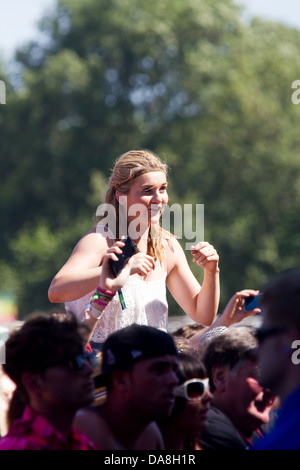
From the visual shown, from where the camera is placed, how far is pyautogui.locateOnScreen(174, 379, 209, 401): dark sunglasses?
264cm

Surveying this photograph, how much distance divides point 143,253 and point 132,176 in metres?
0.39

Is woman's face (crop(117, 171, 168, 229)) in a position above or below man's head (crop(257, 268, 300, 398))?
above

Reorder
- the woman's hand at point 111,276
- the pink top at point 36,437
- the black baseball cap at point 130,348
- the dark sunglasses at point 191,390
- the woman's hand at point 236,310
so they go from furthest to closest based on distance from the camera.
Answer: the woman's hand at point 236,310, the woman's hand at point 111,276, the dark sunglasses at point 191,390, the black baseball cap at point 130,348, the pink top at point 36,437

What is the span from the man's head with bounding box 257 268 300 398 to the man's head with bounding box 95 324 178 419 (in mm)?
495

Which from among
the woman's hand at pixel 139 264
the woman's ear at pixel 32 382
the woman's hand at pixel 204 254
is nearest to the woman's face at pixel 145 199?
the woman's hand at pixel 204 254

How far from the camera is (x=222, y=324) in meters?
3.57

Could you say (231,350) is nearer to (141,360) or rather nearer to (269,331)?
(141,360)

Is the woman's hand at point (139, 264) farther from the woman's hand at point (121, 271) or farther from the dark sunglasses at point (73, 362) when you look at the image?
the dark sunglasses at point (73, 362)

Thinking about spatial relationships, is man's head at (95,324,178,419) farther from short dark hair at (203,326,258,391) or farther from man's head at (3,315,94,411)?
short dark hair at (203,326,258,391)

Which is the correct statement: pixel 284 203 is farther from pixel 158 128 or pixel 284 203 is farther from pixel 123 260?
pixel 123 260

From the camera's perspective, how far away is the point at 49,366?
2.34m

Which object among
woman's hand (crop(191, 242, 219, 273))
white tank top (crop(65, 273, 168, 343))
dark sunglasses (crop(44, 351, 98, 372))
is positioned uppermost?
woman's hand (crop(191, 242, 219, 273))

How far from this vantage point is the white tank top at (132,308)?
333 centimetres

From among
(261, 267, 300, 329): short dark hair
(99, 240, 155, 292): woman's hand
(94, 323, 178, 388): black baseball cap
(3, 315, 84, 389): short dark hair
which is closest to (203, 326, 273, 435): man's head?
(99, 240, 155, 292): woman's hand
